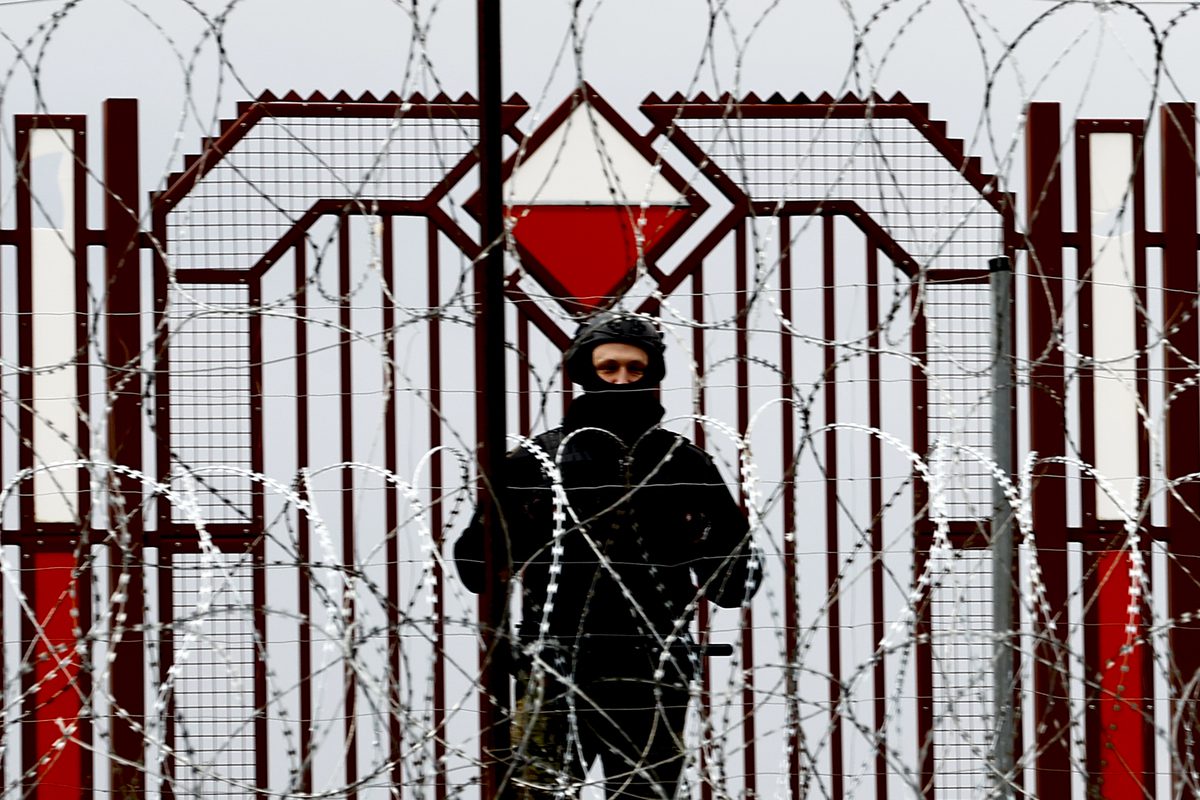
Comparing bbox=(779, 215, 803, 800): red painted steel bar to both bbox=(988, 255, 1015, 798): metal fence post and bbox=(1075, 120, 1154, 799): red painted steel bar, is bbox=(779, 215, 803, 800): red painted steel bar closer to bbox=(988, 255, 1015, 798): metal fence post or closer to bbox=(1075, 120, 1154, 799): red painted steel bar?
bbox=(988, 255, 1015, 798): metal fence post

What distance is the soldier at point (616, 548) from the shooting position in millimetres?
4773

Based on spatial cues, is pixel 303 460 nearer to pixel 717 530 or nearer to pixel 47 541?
pixel 47 541

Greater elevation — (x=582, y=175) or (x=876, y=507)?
(x=582, y=175)

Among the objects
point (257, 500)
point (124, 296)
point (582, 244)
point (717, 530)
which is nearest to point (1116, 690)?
point (717, 530)

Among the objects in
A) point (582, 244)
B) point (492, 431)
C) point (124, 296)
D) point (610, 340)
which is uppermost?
point (582, 244)

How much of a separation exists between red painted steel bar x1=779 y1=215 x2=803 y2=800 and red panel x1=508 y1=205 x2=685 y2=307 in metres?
0.43

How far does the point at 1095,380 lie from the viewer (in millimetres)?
6172

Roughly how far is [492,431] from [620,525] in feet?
2.41

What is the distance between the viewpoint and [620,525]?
4.88 meters

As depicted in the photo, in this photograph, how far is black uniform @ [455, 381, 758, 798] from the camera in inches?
187

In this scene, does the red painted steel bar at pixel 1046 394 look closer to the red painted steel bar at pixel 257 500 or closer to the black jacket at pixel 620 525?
the black jacket at pixel 620 525

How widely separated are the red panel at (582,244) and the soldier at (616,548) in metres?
1.05

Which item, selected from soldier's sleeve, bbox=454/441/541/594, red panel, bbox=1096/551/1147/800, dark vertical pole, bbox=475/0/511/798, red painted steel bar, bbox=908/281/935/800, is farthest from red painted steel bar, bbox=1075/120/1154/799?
dark vertical pole, bbox=475/0/511/798

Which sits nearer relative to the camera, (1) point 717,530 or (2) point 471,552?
(2) point 471,552
